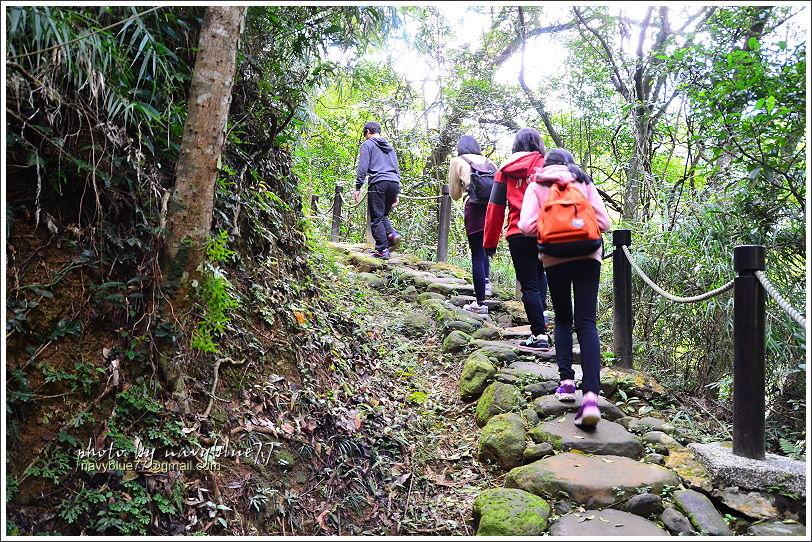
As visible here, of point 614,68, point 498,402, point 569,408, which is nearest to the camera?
point 569,408

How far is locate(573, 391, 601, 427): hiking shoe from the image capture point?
3488 millimetres

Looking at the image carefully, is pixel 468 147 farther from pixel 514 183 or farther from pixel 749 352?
pixel 749 352

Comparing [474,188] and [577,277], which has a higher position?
[474,188]

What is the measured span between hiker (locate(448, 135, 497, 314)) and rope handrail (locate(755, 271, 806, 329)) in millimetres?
3253

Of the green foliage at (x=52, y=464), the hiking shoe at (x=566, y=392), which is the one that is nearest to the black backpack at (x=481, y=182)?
the hiking shoe at (x=566, y=392)

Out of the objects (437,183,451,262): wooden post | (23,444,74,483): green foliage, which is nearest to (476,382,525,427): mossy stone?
(23,444,74,483): green foliage

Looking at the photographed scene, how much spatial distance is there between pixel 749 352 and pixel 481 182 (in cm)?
345

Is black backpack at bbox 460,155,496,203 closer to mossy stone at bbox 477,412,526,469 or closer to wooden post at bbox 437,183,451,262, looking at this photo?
mossy stone at bbox 477,412,526,469

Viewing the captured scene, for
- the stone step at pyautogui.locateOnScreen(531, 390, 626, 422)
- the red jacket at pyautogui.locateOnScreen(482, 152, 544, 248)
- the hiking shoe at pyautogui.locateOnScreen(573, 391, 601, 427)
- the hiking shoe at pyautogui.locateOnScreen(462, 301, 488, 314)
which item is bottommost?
the stone step at pyautogui.locateOnScreen(531, 390, 626, 422)

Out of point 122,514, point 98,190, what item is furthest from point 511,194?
point 122,514

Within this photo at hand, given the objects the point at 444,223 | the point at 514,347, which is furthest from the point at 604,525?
the point at 444,223

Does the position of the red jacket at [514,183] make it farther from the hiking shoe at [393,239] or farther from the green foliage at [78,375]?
the hiking shoe at [393,239]

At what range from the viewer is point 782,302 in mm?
2490

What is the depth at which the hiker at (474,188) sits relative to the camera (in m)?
5.86
